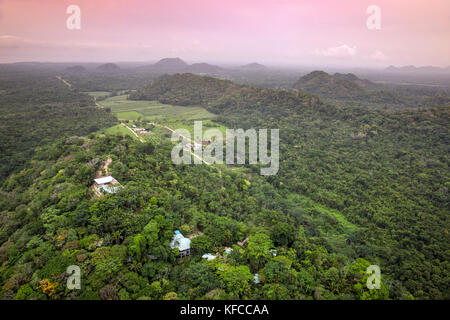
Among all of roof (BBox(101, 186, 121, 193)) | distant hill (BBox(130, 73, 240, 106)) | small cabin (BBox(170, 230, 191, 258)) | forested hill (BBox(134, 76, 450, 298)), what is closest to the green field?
distant hill (BBox(130, 73, 240, 106))

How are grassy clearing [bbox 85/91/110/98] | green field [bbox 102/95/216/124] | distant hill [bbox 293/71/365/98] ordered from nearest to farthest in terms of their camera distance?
1. green field [bbox 102/95/216/124]
2. grassy clearing [bbox 85/91/110/98]
3. distant hill [bbox 293/71/365/98]

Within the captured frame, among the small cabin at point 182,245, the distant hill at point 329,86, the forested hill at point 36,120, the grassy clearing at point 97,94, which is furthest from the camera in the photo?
the distant hill at point 329,86

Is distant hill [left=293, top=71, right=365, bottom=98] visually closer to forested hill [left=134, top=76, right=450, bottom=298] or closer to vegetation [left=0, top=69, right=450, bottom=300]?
forested hill [left=134, top=76, right=450, bottom=298]

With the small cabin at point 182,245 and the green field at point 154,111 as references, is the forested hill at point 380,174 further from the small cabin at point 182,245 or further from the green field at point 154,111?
the small cabin at point 182,245

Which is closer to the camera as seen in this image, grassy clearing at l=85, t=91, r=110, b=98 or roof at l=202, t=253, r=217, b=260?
roof at l=202, t=253, r=217, b=260

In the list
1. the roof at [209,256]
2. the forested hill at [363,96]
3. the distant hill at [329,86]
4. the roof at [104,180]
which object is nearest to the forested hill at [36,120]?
the roof at [104,180]

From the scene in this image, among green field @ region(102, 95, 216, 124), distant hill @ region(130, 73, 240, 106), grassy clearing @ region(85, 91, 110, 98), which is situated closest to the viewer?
green field @ region(102, 95, 216, 124)

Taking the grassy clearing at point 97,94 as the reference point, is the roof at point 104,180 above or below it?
below
